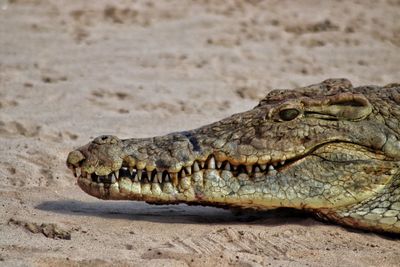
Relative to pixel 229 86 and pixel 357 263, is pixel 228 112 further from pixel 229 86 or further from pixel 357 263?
pixel 357 263

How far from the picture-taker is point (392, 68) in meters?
10.3

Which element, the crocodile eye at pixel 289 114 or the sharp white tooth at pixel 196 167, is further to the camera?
the crocodile eye at pixel 289 114

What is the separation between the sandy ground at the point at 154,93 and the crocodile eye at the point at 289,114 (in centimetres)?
66

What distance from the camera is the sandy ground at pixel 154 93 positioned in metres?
5.22

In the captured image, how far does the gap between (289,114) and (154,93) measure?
3.58 meters

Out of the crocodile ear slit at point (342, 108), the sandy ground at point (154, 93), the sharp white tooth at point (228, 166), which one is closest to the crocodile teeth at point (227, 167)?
the sharp white tooth at point (228, 166)

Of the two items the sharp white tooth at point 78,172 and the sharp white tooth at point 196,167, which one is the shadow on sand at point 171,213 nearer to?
the sharp white tooth at point 78,172

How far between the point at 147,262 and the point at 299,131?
1.33 metres

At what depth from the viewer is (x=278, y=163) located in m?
5.48

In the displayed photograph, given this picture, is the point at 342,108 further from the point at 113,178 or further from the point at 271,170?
the point at 113,178

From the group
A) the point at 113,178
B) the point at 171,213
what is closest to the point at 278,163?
the point at 171,213

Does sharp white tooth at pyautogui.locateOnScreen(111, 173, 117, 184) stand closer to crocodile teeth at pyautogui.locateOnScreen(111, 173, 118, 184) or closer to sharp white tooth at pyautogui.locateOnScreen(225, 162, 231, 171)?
crocodile teeth at pyautogui.locateOnScreen(111, 173, 118, 184)

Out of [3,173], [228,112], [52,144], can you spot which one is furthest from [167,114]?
[3,173]

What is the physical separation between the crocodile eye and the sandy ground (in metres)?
0.66
